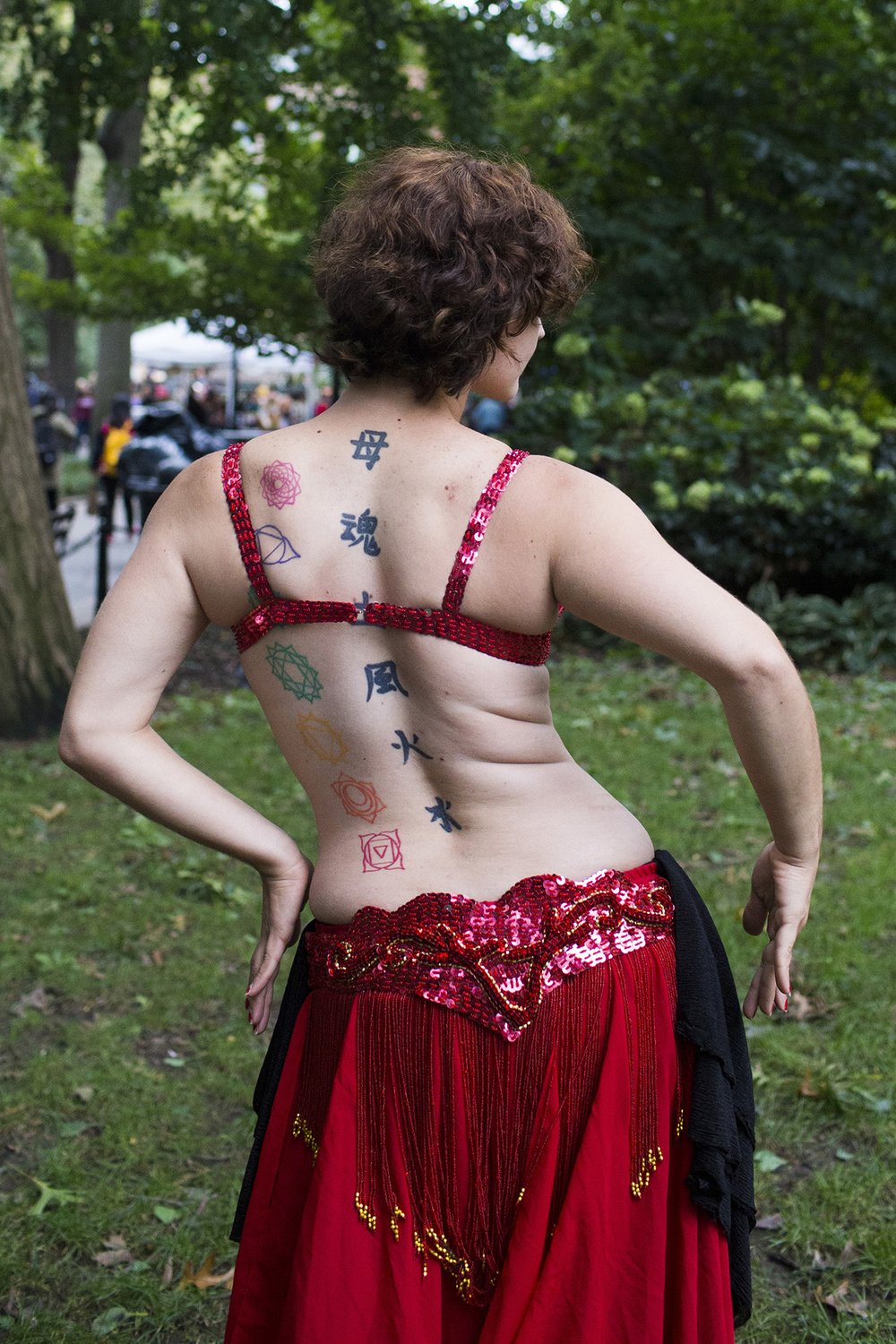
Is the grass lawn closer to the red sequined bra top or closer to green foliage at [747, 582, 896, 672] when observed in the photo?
the red sequined bra top

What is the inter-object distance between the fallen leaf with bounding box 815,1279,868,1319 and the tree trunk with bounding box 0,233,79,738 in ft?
→ 16.4

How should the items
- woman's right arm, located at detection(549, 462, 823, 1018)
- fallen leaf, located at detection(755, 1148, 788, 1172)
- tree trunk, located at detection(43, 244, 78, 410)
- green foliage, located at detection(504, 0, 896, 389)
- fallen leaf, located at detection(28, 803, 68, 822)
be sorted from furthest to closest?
tree trunk, located at detection(43, 244, 78, 410), green foliage, located at detection(504, 0, 896, 389), fallen leaf, located at detection(28, 803, 68, 822), fallen leaf, located at detection(755, 1148, 788, 1172), woman's right arm, located at detection(549, 462, 823, 1018)

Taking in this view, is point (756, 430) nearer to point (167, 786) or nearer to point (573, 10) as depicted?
point (573, 10)

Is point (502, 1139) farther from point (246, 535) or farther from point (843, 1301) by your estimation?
point (843, 1301)

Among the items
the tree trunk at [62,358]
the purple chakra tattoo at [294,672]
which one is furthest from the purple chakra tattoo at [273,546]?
the tree trunk at [62,358]

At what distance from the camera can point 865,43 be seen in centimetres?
980

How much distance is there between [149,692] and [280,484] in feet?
1.07

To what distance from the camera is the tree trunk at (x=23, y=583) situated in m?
6.60

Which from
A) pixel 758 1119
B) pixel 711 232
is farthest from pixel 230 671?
pixel 758 1119

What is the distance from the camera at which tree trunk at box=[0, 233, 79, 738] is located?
6598 millimetres

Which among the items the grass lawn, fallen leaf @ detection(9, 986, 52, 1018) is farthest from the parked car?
fallen leaf @ detection(9, 986, 52, 1018)

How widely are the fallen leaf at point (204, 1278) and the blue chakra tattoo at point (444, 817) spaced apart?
168cm

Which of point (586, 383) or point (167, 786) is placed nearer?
point (167, 786)

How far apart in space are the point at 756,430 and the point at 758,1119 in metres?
6.60
